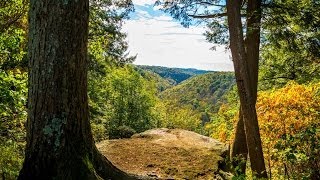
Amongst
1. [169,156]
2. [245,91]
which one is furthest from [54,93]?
[169,156]

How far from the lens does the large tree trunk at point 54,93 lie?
11.9 ft

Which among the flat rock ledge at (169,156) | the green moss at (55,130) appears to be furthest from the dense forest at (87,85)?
the flat rock ledge at (169,156)

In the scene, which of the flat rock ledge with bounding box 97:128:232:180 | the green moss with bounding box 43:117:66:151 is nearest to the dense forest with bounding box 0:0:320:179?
the green moss with bounding box 43:117:66:151

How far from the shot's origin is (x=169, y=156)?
357 inches

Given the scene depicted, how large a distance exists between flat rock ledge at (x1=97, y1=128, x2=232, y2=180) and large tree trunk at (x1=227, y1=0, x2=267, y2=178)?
0.85m

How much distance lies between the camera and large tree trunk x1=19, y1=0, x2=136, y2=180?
3.62 metres

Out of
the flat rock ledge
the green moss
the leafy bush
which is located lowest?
the flat rock ledge

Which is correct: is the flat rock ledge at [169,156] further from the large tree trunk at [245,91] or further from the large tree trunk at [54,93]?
the large tree trunk at [54,93]

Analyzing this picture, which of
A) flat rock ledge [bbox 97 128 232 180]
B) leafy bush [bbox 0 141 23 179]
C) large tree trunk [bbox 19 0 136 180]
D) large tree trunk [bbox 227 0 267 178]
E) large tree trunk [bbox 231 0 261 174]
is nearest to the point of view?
large tree trunk [bbox 19 0 136 180]

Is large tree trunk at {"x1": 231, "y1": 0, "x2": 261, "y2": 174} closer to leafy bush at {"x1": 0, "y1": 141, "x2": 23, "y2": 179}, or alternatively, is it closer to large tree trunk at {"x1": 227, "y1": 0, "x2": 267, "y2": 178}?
large tree trunk at {"x1": 227, "y1": 0, "x2": 267, "y2": 178}

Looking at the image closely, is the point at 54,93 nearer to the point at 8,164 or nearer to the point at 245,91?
the point at 8,164

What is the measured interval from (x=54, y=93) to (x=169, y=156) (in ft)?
19.1

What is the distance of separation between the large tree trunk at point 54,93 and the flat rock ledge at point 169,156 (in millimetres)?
3647

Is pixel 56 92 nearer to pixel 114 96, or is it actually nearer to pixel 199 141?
pixel 199 141
